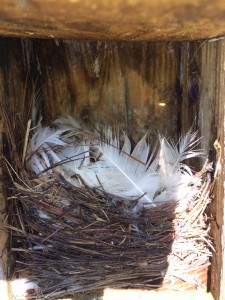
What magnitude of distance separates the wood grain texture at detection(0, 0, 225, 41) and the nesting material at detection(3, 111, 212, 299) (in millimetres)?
443

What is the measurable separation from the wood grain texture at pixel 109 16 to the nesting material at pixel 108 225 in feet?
1.45

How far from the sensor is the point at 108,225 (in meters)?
0.98

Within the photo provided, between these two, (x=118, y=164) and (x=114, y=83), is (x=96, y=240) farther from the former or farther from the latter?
(x=114, y=83)

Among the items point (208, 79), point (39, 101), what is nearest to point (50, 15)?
point (208, 79)

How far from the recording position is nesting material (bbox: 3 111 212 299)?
987 millimetres

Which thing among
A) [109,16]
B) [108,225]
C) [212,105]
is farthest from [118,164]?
[109,16]

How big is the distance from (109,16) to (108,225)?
56 centimetres

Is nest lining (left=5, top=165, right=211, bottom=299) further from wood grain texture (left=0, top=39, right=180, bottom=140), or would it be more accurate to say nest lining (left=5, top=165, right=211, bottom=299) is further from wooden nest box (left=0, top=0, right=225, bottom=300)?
wood grain texture (left=0, top=39, right=180, bottom=140)

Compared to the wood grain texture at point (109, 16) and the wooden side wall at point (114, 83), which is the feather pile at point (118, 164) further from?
the wood grain texture at point (109, 16)

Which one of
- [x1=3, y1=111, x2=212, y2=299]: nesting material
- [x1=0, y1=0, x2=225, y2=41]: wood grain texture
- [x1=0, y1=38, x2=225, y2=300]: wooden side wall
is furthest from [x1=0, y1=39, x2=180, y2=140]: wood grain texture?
[x1=0, y1=0, x2=225, y2=41]: wood grain texture

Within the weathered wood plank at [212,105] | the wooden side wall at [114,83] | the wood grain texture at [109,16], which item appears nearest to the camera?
the wood grain texture at [109,16]

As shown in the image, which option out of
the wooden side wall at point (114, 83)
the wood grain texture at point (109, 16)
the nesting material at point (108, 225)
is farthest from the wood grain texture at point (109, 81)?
the wood grain texture at point (109, 16)

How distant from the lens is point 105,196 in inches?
40.0

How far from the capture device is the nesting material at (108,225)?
99 centimetres
